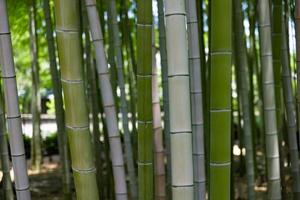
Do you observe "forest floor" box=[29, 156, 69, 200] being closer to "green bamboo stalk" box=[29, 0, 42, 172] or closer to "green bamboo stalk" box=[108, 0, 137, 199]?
"green bamboo stalk" box=[29, 0, 42, 172]

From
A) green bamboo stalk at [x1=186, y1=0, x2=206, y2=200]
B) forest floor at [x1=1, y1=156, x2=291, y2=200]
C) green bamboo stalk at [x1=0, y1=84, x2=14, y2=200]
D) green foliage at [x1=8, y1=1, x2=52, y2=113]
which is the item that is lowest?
forest floor at [x1=1, y1=156, x2=291, y2=200]

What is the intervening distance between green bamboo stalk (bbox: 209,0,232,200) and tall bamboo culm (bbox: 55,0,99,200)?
35cm

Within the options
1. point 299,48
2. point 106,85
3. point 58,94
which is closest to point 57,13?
point 106,85

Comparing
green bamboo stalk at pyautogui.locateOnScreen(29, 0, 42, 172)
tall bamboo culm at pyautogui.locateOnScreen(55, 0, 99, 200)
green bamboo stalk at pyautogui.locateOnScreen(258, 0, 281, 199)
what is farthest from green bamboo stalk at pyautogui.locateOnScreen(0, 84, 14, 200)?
green bamboo stalk at pyautogui.locateOnScreen(29, 0, 42, 172)

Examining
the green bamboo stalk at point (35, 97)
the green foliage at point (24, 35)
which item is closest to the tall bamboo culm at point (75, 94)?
the green bamboo stalk at point (35, 97)

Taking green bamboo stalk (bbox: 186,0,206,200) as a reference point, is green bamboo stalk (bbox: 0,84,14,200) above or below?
below

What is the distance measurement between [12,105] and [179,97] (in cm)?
52

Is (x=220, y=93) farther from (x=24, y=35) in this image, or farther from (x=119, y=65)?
(x=24, y=35)

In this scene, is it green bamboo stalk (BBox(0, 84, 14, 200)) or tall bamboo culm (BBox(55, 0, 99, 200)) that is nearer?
tall bamboo culm (BBox(55, 0, 99, 200))

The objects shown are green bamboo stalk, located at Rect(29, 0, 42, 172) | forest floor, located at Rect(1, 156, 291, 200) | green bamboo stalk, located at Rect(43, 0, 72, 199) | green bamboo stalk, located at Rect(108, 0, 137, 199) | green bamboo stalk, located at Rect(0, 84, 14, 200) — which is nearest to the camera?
green bamboo stalk, located at Rect(0, 84, 14, 200)

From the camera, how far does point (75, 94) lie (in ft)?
4.04

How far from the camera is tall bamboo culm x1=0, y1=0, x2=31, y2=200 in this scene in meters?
1.32

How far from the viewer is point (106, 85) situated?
1.56 meters

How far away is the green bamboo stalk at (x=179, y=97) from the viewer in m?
1.12
